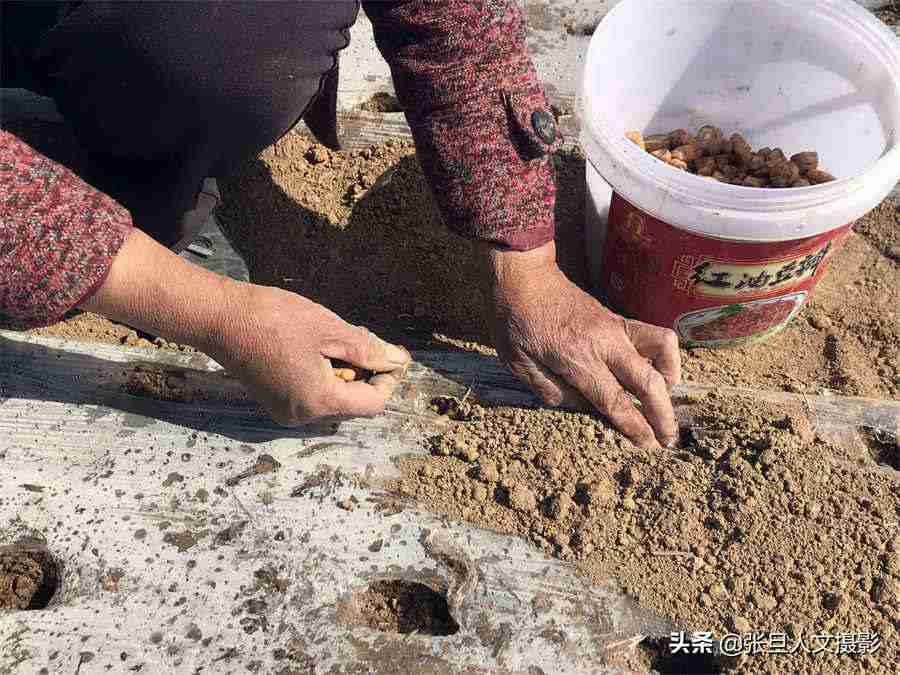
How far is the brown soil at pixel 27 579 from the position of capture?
107cm

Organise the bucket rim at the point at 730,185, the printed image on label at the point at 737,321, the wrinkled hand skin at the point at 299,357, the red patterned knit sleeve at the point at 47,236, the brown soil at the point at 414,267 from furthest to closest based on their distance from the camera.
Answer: the brown soil at the point at 414,267 → the printed image on label at the point at 737,321 → the bucket rim at the point at 730,185 → the wrinkled hand skin at the point at 299,357 → the red patterned knit sleeve at the point at 47,236

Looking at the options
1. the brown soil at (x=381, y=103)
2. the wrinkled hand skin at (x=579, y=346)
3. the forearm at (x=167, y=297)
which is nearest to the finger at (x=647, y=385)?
the wrinkled hand skin at (x=579, y=346)

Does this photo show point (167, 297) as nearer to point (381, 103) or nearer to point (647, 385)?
point (647, 385)

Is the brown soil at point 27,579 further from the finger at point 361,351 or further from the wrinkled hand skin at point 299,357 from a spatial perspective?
the finger at point 361,351

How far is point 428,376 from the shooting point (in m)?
1.27

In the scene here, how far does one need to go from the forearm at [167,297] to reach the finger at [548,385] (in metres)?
0.45

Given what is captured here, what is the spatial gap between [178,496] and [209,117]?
0.59 meters

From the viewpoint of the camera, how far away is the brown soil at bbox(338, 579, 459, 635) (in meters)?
1.03

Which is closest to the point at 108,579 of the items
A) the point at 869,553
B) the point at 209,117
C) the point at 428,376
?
the point at 428,376

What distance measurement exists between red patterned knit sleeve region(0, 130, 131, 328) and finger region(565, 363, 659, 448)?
68 centimetres

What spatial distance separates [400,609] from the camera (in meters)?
1.06

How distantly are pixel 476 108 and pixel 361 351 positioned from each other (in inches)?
15.2

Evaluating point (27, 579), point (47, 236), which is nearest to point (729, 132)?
point (47, 236)

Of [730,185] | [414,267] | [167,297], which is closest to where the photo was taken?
[167,297]
